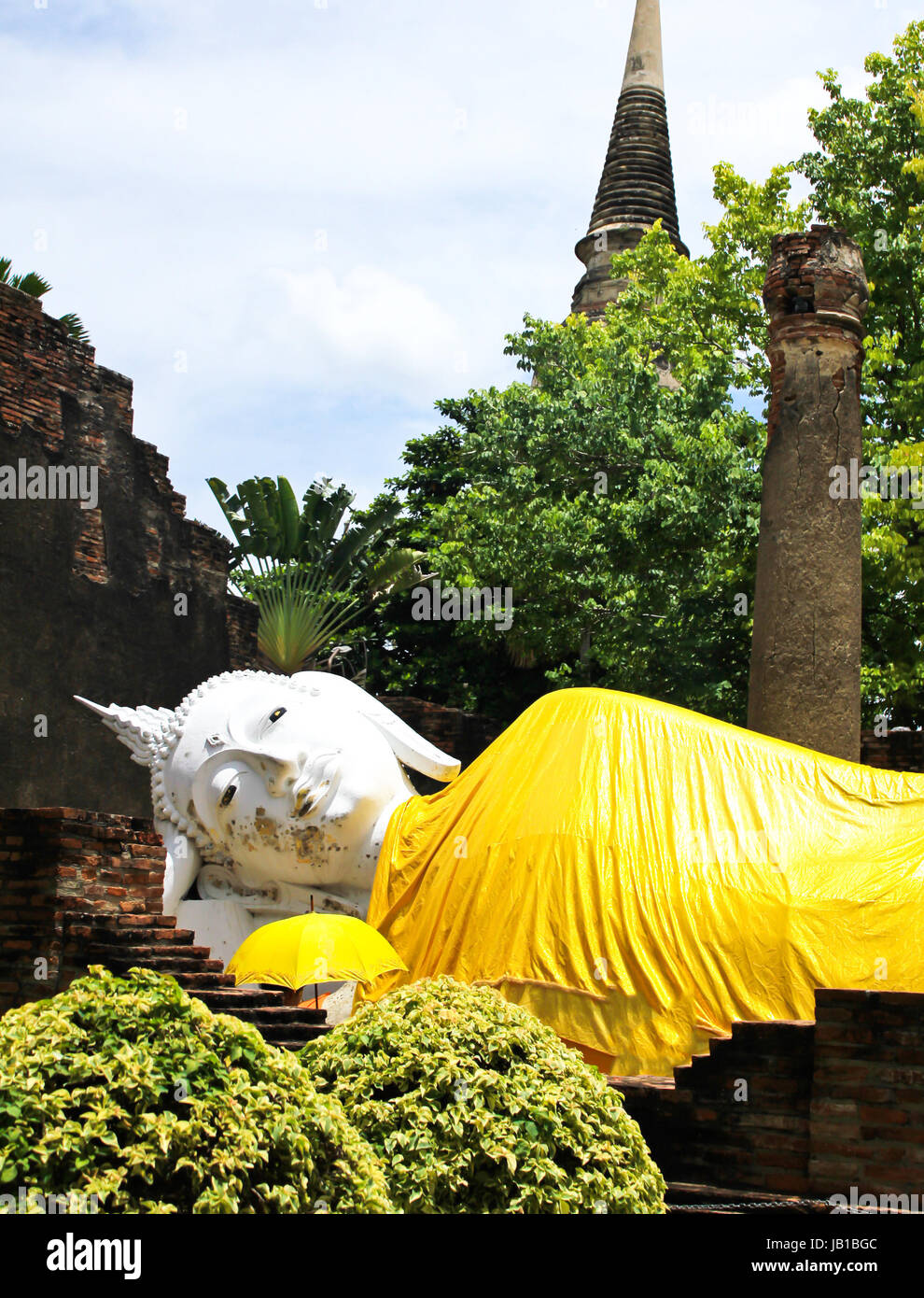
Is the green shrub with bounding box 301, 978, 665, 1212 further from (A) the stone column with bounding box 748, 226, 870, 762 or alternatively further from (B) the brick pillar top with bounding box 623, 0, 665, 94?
(B) the brick pillar top with bounding box 623, 0, 665, 94

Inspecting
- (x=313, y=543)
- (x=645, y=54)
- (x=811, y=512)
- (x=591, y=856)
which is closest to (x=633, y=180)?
(x=645, y=54)

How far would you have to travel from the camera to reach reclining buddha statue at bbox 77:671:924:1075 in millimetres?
6320

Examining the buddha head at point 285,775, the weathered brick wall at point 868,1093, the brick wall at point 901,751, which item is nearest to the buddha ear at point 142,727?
the buddha head at point 285,775

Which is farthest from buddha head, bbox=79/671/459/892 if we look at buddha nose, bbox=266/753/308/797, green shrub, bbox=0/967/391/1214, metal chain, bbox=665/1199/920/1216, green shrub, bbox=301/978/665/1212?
green shrub, bbox=0/967/391/1214

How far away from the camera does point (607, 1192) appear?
3.98 meters

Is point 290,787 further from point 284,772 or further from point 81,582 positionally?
point 81,582

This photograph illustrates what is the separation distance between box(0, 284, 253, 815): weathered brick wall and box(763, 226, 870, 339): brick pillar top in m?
8.25

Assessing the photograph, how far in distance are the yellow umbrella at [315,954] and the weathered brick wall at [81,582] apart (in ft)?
22.6

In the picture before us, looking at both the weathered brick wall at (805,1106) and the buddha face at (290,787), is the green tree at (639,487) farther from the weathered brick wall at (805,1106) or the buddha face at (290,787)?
the weathered brick wall at (805,1106)

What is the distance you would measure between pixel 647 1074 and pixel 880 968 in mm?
1111

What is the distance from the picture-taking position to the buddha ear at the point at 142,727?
8.93m

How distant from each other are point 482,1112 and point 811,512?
5.38 metres

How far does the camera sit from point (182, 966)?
20.7 feet
